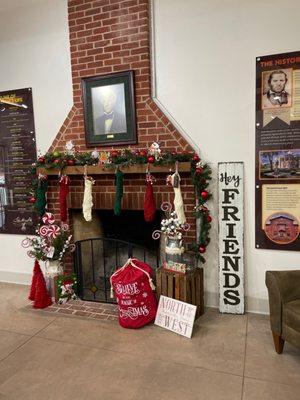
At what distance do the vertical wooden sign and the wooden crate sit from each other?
A: 0.74 feet

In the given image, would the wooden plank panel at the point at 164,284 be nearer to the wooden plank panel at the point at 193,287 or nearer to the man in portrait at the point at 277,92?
the wooden plank panel at the point at 193,287

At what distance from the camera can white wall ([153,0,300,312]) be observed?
2.76m

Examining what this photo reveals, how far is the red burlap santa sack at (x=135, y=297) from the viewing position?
277 centimetres

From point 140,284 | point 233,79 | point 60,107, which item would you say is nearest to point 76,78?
point 60,107

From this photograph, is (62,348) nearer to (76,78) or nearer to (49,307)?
(49,307)

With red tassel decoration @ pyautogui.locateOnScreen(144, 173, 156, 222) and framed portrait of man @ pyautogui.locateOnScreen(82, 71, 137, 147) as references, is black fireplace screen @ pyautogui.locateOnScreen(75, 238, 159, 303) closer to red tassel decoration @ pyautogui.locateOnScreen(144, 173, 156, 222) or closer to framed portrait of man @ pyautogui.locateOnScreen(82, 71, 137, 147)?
red tassel decoration @ pyautogui.locateOnScreen(144, 173, 156, 222)

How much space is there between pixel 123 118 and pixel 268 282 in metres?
1.95

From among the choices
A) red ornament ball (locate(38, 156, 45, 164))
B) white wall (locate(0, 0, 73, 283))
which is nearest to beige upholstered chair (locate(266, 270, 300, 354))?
red ornament ball (locate(38, 156, 45, 164))

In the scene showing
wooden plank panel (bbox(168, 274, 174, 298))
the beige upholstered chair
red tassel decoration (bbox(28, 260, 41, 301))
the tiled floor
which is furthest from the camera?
red tassel decoration (bbox(28, 260, 41, 301))

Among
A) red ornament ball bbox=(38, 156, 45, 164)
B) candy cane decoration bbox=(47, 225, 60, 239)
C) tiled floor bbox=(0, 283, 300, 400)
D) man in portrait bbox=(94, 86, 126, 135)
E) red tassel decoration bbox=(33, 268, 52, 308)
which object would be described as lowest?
tiled floor bbox=(0, 283, 300, 400)

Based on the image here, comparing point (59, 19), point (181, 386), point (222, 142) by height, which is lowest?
point (181, 386)

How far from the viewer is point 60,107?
3480mm

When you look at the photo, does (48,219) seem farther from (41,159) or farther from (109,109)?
(109,109)

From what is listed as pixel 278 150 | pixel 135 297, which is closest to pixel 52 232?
pixel 135 297
